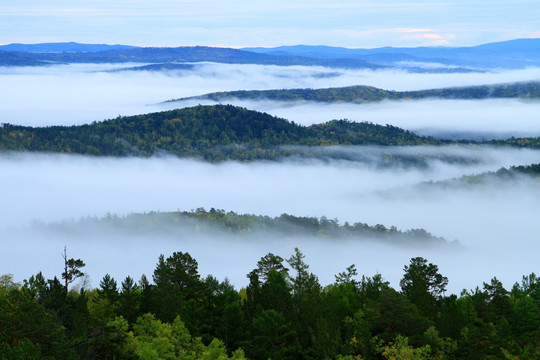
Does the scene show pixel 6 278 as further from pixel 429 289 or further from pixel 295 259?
pixel 429 289

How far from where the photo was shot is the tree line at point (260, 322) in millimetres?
Result: 51094

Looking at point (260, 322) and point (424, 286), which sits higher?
point (260, 322)

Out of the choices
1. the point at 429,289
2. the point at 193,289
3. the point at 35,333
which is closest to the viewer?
the point at 35,333

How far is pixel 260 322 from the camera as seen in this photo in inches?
2437

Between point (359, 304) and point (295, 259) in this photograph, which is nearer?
point (359, 304)

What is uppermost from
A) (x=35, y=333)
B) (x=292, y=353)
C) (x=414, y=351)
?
(x=35, y=333)

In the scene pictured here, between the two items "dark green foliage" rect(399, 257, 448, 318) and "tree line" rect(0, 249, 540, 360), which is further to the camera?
"dark green foliage" rect(399, 257, 448, 318)

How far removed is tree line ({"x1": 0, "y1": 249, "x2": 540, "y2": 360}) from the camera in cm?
5109

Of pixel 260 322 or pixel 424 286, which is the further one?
pixel 424 286

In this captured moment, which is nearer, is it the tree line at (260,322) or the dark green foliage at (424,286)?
the tree line at (260,322)

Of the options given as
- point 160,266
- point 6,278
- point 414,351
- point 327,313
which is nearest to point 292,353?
point 327,313

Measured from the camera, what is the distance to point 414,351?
55094mm

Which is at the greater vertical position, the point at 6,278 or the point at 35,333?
the point at 35,333

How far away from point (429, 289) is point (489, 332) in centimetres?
2278
